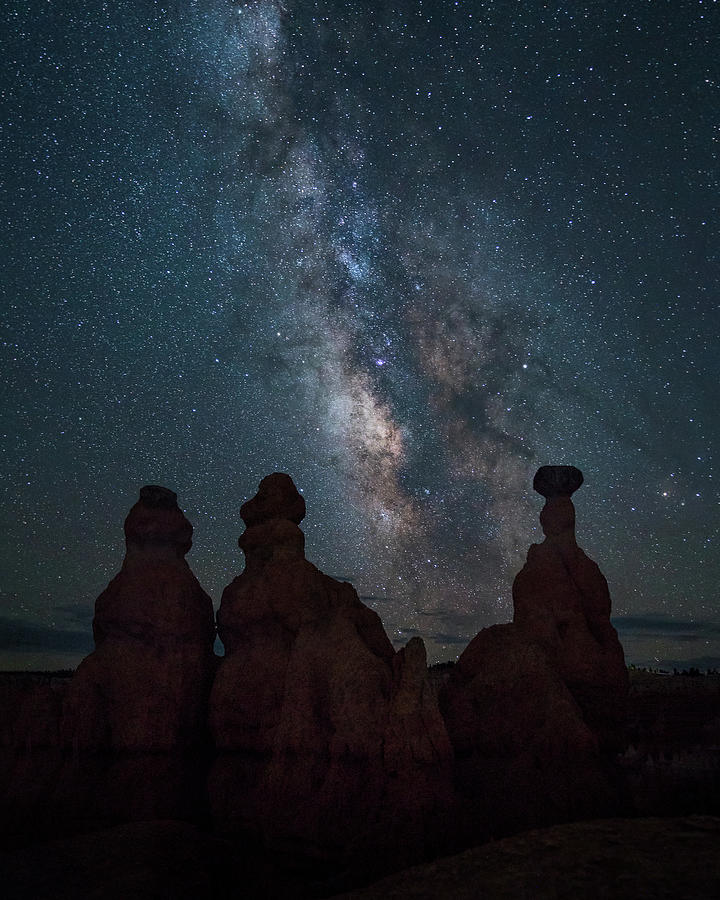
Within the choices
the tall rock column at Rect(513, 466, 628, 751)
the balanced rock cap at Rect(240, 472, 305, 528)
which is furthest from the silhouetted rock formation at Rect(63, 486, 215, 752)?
the tall rock column at Rect(513, 466, 628, 751)

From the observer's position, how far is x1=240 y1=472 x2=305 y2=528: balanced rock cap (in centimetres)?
2569

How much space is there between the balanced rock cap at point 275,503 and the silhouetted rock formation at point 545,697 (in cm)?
812

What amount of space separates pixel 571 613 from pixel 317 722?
11161 millimetres

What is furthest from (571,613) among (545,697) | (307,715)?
(307,715)

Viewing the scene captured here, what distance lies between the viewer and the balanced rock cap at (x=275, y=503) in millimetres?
25688

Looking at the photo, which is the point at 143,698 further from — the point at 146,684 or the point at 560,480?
the point at 560,480

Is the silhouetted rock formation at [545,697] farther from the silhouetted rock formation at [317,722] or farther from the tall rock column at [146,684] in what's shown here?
the tall rock column at [146,684]

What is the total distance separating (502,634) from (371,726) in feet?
20.3

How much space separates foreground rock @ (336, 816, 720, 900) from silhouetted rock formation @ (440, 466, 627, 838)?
12.1 feet

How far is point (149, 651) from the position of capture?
23.5m

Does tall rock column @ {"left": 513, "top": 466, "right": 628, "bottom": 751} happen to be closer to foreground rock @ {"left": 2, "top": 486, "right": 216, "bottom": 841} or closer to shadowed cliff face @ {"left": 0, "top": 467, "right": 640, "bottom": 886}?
shadowed cliff face @ {"left": 0, "top": 467, "right": 640, "bottom": 886}

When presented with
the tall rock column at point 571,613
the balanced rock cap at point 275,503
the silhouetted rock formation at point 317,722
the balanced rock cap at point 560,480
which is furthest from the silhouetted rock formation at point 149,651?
the balanced rock cap at point 560,480

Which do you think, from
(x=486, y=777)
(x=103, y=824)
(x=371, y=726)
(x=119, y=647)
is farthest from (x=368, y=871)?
(x=119, y=647)

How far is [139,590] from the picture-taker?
954 inches
